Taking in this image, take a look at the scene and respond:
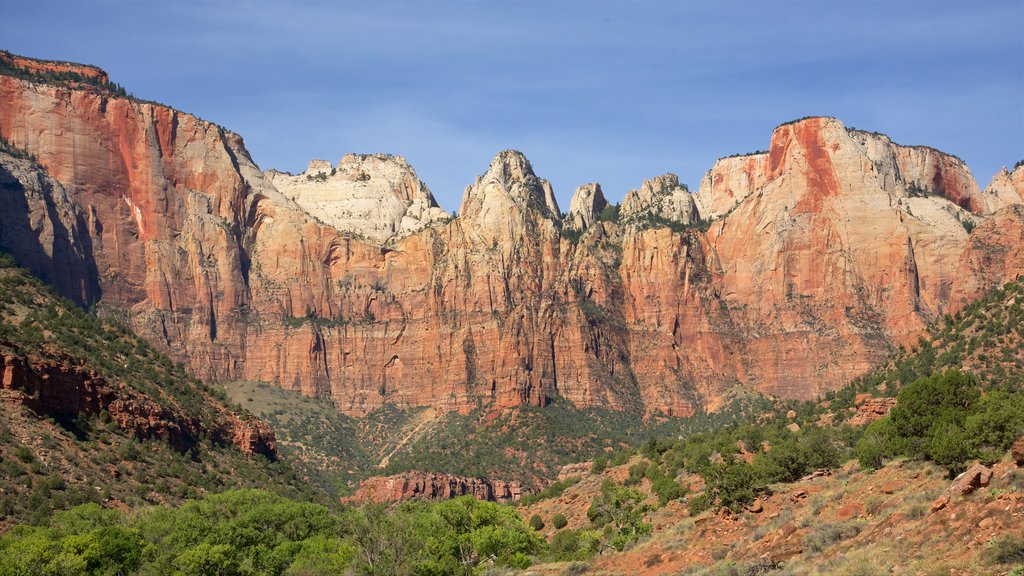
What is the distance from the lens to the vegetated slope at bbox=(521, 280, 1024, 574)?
50.1 m

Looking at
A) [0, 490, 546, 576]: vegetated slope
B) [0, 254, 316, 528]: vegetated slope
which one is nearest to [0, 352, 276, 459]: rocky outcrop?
[0, 254, 316, 528]: vegetated slope

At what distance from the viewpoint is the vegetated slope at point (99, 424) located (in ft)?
307

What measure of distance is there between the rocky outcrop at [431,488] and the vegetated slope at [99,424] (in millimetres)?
30553

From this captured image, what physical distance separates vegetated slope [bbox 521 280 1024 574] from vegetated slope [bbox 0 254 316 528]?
1145 inches

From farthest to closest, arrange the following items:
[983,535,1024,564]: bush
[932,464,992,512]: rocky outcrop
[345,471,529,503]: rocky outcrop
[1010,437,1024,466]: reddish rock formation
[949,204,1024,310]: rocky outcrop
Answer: [949,204,1024,310]: rocky outcrop < [345,471,529,503]: rocky outcrop < [1010,437,1024,466]: reddish rock formation < [932,464,992,512]: rocky outcrop < [983,535,1024,564]: bush

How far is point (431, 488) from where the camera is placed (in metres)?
163

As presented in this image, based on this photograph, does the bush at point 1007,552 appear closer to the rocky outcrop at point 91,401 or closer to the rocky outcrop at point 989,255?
the rocky outcrop at point 91,401

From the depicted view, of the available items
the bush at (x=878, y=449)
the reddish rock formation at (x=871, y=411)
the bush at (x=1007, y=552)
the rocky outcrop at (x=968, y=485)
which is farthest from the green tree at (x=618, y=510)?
the bush at (x=1007, y=552)

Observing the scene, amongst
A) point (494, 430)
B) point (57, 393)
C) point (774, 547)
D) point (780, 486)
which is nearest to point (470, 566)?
point (780, 486)

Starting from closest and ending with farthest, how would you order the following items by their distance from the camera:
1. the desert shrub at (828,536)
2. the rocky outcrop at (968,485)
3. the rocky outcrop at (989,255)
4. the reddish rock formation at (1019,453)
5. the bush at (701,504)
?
the rocky outcrop at (968,485)
the reddish rock formation at (1019,453)
the desert shrub at (828,536)
the bush at (701,504)
the rocky outcrop at (989,255)

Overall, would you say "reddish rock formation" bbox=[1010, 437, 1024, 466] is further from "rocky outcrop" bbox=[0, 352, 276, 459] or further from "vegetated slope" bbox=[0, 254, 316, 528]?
"rocky outcrop" bbox=[0, 352, 276, 459]

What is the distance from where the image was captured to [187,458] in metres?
112

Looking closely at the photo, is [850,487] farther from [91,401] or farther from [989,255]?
[989,255]

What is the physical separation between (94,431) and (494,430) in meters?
94.8
